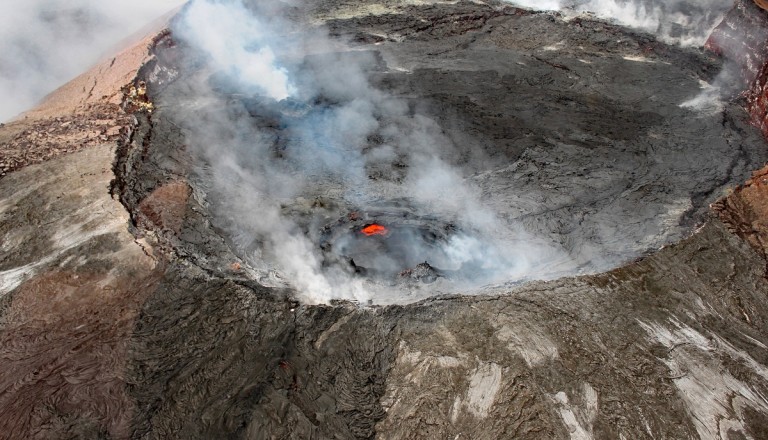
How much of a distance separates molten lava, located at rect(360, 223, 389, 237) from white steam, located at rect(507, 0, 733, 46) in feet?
39.3

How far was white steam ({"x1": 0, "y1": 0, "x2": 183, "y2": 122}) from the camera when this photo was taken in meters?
13.0

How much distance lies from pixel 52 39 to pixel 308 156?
949cm

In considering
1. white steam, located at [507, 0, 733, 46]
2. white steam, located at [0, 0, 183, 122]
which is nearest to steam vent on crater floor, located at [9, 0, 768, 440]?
white steam, located at [507, 0, 733, 46]

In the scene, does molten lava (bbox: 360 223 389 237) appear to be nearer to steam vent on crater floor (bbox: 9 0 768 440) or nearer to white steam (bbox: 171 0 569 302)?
steam vent on crater floor (bbox: 9 0 768 440)

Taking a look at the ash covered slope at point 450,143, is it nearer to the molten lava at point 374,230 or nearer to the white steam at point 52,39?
the molten lava at point 374,230

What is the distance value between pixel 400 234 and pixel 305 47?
7.98 metres

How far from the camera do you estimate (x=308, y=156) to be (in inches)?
408

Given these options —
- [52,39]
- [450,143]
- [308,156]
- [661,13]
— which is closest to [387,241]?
[308,156]

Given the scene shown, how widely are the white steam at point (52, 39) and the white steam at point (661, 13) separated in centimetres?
1308

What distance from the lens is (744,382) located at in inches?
246

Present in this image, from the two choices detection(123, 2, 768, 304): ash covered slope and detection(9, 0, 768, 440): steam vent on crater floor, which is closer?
detection(9, 0, 768, 440): steam vent on crater floor

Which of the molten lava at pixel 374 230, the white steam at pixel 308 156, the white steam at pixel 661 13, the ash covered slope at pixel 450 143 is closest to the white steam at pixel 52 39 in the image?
the white steam at pixel 308 156

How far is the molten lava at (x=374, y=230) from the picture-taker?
29.2ft

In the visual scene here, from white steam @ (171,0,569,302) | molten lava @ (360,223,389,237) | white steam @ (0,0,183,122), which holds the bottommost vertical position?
molten lava @ (360,223,389,237)
